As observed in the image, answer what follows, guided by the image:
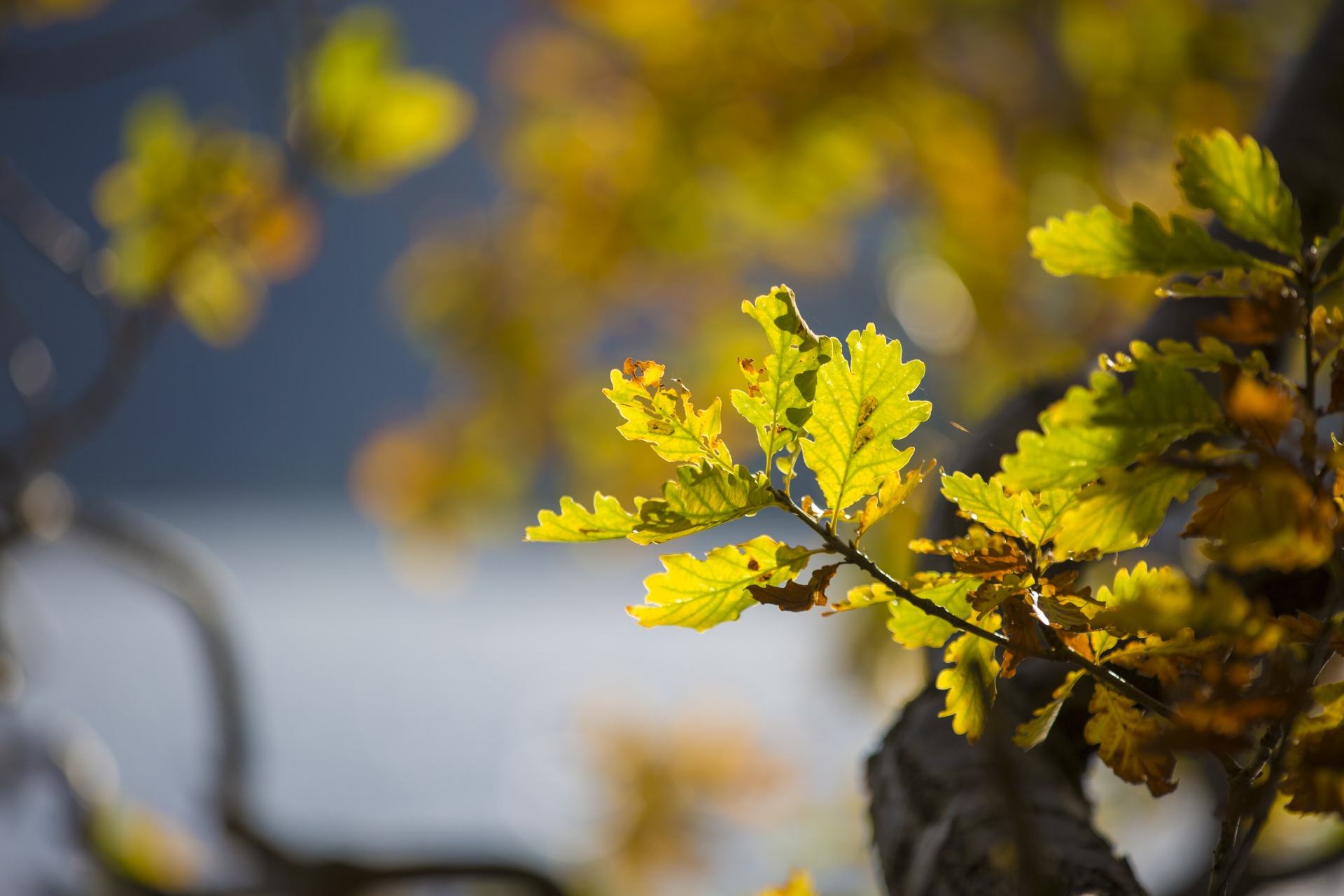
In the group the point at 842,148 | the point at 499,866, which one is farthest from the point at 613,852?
the point at 842,148

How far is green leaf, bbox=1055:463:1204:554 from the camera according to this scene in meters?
0.23

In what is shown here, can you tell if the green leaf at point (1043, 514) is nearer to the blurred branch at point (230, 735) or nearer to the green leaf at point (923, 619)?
the green leaf at point (923, 619)

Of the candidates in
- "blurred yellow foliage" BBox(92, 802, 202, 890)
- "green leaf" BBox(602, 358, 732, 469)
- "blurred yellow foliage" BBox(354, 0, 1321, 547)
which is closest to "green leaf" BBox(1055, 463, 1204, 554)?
"green leaf" BBox(602, 358, 732, 469)

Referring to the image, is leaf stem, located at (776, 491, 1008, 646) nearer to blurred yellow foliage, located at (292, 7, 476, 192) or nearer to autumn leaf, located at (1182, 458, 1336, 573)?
autumn leaf, located at (1182, 458, 1336, 573)

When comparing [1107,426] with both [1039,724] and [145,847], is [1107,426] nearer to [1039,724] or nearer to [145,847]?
[1039,724]

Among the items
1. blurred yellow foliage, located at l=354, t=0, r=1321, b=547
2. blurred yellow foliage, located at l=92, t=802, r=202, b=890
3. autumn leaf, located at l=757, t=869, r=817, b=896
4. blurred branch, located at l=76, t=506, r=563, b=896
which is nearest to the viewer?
autumn leaf, located at l=757, t=869, r=817, b=896

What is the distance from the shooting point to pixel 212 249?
101cm

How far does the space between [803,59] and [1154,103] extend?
32.3 inches

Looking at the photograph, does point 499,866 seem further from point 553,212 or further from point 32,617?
point 553,212

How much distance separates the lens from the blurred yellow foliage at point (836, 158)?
6.30 ft

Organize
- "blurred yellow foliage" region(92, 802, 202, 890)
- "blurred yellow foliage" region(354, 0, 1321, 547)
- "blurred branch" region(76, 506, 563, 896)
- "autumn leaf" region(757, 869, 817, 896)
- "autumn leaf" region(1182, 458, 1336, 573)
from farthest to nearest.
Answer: "blurred yellow foliage" region(354, 0, 1321, 547)
"blurred yellow foliage" region(92, 802, 202, 890)
"blurred branch" region(76, 506, 563, 896)
"autumn leaf" region(757, 869, 817, 896)
"autumn leaf" region(1182, 458, 1336, 573)

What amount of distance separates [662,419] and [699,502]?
34 millimetres

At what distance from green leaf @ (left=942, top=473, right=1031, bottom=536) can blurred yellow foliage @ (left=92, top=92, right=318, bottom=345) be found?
1.00 m

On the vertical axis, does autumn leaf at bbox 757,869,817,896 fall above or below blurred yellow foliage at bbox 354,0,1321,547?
below
